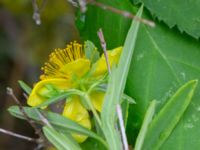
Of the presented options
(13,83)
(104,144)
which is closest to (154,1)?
(104,144)

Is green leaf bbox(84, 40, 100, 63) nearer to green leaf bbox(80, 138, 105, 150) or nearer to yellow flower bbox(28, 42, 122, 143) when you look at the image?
yellow flower bbox(28, 42, 122, 143)

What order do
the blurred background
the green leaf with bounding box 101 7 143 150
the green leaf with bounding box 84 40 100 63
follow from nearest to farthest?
1. the green leaf with bounding box 101 7 143 150
2. the green leaf with bounding box 84 40 100 63
3. the blurred background

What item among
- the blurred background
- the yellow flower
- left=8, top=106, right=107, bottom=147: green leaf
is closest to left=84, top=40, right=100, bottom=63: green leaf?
the yellow flower

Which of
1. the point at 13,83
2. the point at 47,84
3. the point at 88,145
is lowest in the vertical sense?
the point at 13,83

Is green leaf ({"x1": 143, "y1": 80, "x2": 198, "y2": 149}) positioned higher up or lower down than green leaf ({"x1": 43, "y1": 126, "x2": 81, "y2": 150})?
lower down

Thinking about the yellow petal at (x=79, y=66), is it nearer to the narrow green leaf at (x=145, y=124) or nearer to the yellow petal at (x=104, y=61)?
the yellow petal at (x=104, y=61)

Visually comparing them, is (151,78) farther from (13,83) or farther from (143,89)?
(13,83)

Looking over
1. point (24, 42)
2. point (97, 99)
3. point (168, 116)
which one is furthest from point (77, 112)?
point (24, 42)
